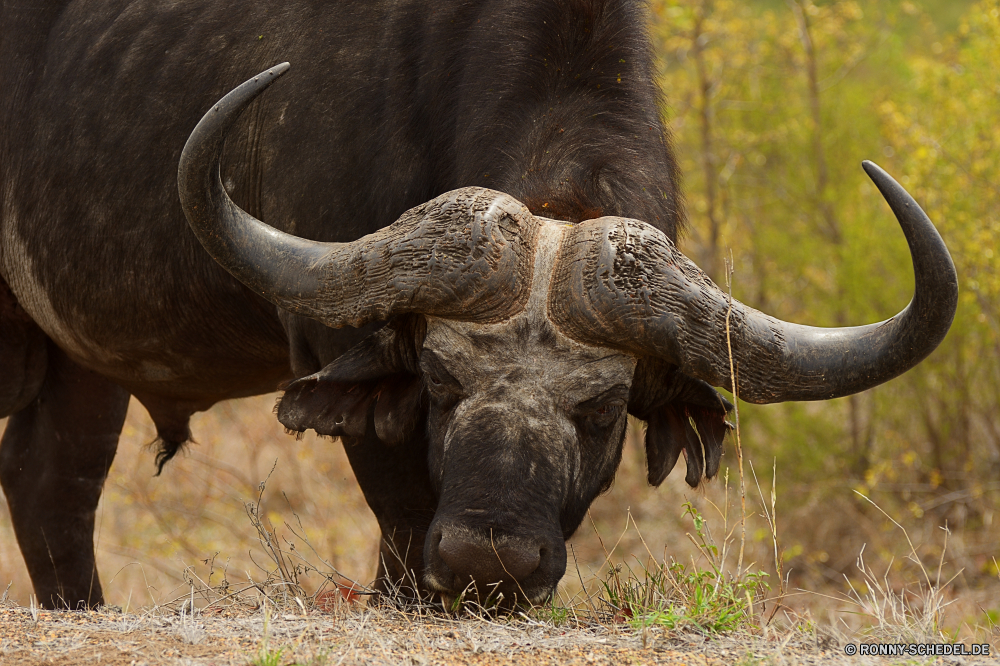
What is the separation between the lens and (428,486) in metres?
3.96

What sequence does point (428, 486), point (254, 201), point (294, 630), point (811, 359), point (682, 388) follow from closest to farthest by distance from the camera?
point (294, 630) < point (811, 359) < point (682, 388) < point (428, 486) < point (254, 201)

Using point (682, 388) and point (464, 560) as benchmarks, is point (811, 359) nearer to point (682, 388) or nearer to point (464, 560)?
point (682, 388)

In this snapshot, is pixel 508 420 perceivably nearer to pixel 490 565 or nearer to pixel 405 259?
pixel 490 565

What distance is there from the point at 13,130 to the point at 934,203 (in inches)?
284

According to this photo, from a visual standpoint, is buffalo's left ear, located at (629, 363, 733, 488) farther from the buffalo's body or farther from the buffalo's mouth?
the buffalo's mouth

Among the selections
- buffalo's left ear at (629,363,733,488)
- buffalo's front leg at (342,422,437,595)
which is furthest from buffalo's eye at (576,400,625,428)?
buffalo's front leg at (342,422,437,595)

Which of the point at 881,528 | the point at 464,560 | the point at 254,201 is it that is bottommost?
the point at 881,528

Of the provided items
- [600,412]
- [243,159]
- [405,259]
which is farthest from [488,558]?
[243,159]

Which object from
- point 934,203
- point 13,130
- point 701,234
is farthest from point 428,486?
point 701,234

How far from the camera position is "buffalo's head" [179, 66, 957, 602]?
3.16 m

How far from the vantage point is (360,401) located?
3.81 meters

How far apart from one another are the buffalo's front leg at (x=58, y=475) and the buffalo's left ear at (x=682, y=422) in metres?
3.17

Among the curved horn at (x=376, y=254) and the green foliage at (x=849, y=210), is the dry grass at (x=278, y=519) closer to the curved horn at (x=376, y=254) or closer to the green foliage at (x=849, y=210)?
the green foliage at (x=849, y=210)

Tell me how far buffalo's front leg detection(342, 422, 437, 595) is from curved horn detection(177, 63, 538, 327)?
2.34 ft
